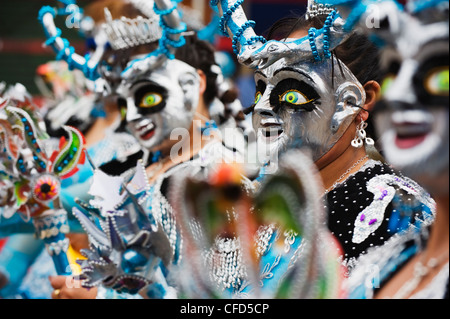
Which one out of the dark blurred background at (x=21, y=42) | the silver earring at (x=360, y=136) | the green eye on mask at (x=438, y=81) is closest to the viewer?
the green eye on mask at (x=438, y=81)

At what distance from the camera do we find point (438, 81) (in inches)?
43.9

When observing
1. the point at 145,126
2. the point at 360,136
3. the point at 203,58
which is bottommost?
the point at 145,126

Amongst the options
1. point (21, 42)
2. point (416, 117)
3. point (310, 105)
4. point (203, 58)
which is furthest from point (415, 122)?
point (21, 42)

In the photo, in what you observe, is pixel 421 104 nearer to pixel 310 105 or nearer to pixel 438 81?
pixel 438 81

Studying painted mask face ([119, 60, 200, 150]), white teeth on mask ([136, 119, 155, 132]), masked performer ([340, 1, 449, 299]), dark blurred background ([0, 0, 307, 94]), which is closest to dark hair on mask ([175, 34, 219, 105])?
painted mask face ([119, 60, 200, 150])

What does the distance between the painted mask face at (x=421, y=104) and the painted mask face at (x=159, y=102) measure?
130 cm

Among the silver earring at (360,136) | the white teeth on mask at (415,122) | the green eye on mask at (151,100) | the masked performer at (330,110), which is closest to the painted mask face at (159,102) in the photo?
the green eye on mask at (151,100)

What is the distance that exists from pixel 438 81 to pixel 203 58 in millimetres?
1510

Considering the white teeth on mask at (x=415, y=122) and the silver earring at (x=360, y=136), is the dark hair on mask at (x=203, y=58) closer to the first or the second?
the silver earring at (x=360, y=136)

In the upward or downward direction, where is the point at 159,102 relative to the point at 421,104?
downward

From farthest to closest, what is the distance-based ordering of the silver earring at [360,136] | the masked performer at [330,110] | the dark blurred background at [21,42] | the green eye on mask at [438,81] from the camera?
the dark blurred background at [21,42] → the silver earring at [360,136] → the masked performer at [330,110] → the green eye on mask at [438,81]

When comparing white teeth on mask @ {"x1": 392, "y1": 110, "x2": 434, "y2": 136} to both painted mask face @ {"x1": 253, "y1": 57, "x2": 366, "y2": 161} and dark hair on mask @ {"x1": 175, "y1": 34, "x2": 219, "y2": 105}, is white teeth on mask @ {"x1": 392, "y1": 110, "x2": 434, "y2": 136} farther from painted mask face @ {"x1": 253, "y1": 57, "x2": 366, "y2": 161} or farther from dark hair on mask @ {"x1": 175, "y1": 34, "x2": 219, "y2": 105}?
dark hair on mask @ {"x1": 175, "y1": 34, "x2": 219, "y2": 105}

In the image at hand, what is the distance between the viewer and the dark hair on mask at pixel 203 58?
8.16ft

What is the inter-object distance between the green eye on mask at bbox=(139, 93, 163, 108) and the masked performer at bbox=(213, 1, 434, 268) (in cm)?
64
